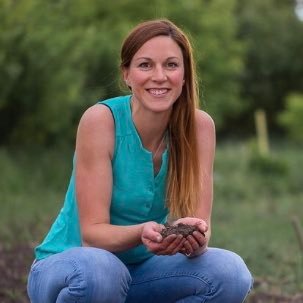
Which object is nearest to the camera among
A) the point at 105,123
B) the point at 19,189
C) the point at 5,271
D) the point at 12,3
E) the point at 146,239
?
the point at 146,239

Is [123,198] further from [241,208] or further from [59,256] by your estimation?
[241,208]

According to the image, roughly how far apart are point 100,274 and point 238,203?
10.1 metres

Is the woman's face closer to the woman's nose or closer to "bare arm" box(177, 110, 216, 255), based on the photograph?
the woman's nose

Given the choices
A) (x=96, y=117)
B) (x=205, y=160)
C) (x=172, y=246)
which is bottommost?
(x=172, y=246)

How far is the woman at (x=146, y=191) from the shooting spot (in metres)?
3.34

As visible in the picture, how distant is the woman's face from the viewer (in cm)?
348

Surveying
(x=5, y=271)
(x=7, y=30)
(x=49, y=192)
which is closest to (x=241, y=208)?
(x=49, y=192)

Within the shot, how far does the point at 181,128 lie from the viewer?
3.57 metres

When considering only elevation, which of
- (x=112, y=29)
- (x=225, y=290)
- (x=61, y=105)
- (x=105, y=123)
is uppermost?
(x=112, y=29)

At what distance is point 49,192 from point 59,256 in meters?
8.78

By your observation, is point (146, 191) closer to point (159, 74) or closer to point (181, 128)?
point (181, 128)

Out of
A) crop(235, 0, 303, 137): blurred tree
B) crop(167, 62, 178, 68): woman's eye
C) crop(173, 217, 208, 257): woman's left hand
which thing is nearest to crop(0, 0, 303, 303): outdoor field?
crop(167, 62, 178, 68): woman's eye

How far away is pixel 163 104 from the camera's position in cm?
352

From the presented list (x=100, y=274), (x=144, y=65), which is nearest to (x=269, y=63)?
(x=144, y=65)
